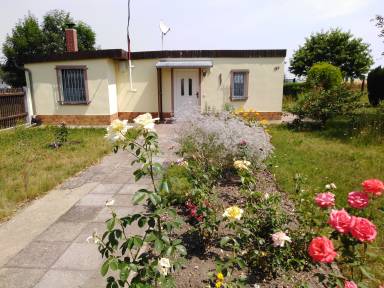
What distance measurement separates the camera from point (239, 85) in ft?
41.3

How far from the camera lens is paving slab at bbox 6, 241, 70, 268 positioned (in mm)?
2989

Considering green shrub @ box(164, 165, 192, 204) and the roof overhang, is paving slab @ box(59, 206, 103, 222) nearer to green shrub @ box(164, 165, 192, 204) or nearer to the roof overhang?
green shrub @ box(164, 165, 192, 204)

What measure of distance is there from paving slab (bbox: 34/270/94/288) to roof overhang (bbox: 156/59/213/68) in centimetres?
996

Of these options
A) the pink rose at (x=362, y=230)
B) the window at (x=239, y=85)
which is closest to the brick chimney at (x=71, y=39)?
the window at (x=239, y=85)

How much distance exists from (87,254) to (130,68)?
10162mm

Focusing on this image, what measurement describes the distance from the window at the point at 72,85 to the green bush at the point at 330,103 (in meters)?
8.56

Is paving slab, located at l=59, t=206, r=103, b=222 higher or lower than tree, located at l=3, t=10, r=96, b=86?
lower

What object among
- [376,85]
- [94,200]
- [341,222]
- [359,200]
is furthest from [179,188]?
[376,85]

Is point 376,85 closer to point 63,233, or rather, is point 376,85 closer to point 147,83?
point 147,83

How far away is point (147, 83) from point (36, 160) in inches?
263

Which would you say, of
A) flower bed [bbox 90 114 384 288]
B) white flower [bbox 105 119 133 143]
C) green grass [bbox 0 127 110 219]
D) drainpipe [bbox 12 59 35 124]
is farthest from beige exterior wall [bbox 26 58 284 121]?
white flower [bbox 105 119 133 143]

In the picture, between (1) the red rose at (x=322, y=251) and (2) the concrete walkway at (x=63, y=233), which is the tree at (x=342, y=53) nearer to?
(2) the concrete walkway at (x=63, y=233)

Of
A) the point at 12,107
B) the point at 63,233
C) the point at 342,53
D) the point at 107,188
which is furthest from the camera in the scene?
the point at 342,53

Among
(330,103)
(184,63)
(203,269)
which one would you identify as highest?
(184,63)
